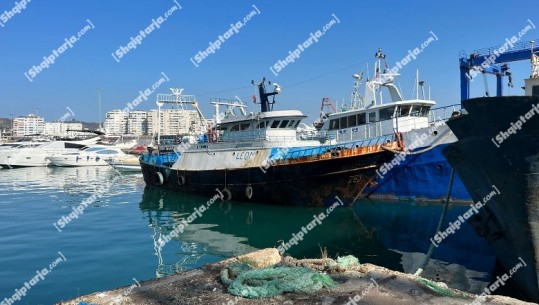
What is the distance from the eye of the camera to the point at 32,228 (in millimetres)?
12953

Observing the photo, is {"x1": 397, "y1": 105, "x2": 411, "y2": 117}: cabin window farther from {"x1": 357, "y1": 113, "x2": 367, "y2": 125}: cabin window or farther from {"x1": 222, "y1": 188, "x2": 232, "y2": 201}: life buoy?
{"x1": 222, "y1": 188, "x2": 232, "y2": 201}: life buoy

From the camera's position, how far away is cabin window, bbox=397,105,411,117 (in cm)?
1794

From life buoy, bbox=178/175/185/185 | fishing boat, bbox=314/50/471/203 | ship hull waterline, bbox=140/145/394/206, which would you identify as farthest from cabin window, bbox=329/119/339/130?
life buoy, bbox=178/175/185/185

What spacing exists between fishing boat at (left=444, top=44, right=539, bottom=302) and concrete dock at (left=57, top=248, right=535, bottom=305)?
40.5 inches

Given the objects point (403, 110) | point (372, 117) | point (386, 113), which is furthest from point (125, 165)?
point (403, 110)

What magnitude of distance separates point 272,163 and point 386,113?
5.84 m

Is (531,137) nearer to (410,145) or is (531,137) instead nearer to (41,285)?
(41,285)

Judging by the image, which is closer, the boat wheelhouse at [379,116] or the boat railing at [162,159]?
the boat wheelhouse at [379,116]

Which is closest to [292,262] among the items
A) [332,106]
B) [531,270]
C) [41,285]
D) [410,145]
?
[531,270]

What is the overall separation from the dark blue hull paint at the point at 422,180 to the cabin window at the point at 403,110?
2.46m

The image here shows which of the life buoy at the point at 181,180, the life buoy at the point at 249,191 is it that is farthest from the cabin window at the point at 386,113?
the life buoy at the point at 181,180

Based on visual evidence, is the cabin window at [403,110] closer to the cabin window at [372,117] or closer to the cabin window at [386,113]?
the cabin window at [386,113]

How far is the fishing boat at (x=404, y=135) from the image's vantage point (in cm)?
1595

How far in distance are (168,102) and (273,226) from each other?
41.4 ft
